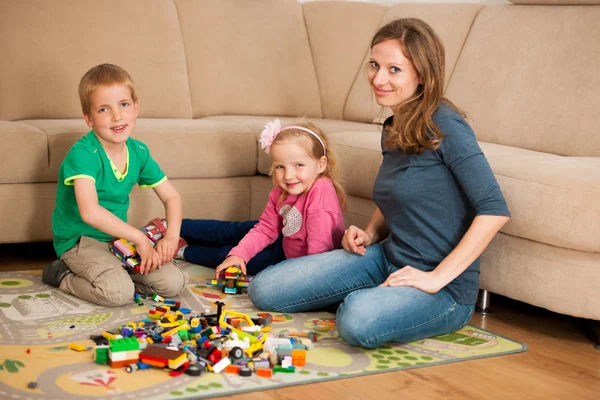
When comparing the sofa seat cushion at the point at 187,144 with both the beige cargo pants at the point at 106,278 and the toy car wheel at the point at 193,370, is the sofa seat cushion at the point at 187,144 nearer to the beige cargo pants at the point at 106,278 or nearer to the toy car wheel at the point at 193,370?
the beige cargo pants at the point at 106,278

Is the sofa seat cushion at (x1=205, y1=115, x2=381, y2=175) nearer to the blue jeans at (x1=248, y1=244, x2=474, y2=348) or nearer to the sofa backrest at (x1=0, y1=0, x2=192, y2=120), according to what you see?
the sofa backrest at (x1=0, y1=0, x2=192, y2=120)

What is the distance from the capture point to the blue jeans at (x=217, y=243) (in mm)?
2512

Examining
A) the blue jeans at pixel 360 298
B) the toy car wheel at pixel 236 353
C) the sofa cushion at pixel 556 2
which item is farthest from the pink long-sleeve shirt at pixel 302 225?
the sofa cushion at pixel 556 2

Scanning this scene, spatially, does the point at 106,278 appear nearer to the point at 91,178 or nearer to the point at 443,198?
the point at 91,178

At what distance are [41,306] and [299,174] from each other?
2.73 ft

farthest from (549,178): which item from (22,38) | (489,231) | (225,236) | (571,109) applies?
(22,38)

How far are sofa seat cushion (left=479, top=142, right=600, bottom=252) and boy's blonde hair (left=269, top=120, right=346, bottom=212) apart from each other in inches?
20.0

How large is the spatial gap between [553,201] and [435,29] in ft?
4.73

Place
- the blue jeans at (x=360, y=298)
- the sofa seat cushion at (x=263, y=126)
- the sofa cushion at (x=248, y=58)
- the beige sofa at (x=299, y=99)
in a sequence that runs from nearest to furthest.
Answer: the blue jeans at (x=360, y=298)
the beige sofa at (x=299, y=99)
the sofa seat cushion at (x=263, y=126)
the sofa cushion at (x=248, y=58)

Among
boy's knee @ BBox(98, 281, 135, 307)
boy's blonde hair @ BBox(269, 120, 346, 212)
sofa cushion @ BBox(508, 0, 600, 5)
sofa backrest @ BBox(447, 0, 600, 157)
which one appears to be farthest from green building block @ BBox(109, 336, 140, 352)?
sofa cushion @ BBox(508, 0, 600, 5)

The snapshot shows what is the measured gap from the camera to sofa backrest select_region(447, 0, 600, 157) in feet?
8.21

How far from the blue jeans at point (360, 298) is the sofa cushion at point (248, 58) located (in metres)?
1.48

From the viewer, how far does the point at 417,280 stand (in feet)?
6.07

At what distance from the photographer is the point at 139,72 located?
3.19 metres
